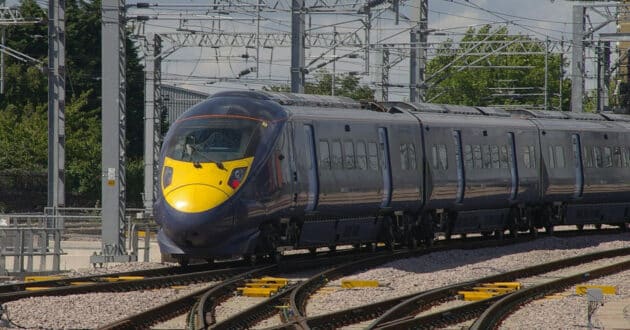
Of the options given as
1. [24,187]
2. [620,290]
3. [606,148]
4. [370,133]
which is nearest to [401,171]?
[370,133]

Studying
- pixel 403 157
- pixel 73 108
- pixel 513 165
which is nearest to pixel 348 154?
pixel 403 157

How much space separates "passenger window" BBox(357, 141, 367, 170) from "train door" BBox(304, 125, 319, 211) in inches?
71.7

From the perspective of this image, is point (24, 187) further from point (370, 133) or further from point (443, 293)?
point (443, 293)

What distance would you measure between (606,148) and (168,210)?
62.2 feet

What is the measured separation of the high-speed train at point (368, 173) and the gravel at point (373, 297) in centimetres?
145

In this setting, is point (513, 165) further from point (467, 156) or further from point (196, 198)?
point (196, 198)

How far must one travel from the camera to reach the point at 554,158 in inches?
1503

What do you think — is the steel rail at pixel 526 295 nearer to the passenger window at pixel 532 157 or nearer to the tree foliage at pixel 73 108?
the passenger window at pixel 532 157

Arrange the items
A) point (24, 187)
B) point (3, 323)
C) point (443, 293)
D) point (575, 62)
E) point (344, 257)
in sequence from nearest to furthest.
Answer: point (3, 323), point (443, 293), point (344, 257), point (575, 62), point (24, 187)

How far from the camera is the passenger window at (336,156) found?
28.0 m

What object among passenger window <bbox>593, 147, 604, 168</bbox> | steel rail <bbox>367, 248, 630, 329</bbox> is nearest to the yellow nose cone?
steel rail <bbox>367, 248, 630, 329</bbox>

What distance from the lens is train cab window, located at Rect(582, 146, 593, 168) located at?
129ft

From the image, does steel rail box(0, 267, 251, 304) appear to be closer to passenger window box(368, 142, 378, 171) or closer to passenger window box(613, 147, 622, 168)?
passenger window box(368, 142, 378, 171)

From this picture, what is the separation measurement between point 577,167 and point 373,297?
1887 centimetres
